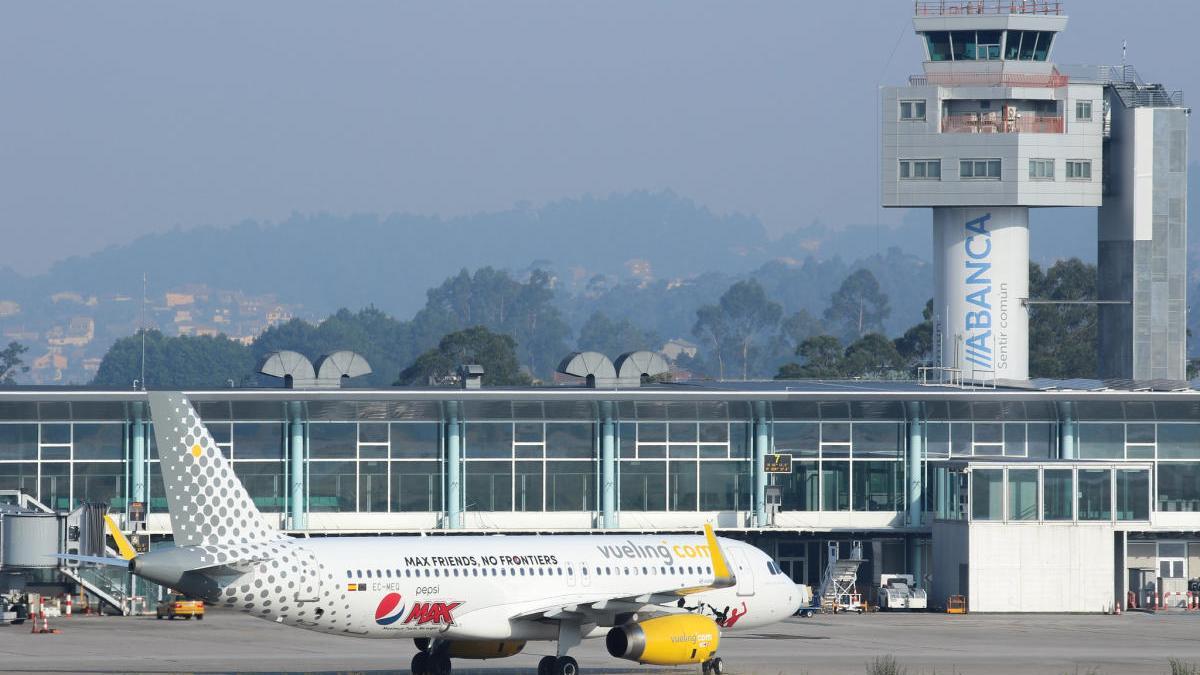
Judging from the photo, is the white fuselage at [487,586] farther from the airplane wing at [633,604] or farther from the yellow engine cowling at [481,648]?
the yellow engine cowling at [481,648]

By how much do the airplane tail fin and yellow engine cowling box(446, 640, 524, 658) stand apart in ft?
21.5

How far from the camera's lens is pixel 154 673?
51.2 meters

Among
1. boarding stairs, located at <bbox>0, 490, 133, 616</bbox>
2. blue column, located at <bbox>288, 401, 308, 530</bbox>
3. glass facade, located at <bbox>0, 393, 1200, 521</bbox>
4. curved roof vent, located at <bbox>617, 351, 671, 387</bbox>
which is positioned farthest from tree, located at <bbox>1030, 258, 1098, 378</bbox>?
boarding stairs, located at <bbox>0, 490, 133, 616</bbox>

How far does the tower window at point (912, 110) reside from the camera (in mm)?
103438

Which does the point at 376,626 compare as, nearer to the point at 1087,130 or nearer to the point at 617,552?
the point at 617,552

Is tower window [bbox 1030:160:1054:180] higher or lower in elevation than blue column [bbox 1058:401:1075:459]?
higher

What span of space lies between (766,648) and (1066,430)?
28955 millimetres

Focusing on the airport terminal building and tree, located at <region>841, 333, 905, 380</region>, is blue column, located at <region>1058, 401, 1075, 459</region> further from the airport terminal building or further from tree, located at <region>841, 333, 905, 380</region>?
tree, located at <region>841, 333, 905, 380</region>

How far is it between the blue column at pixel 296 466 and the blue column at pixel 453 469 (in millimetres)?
5914

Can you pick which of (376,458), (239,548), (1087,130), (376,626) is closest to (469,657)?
(376,626)

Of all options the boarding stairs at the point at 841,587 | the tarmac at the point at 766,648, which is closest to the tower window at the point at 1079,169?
the boarding stairs at the point at 841,587

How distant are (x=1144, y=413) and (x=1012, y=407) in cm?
564

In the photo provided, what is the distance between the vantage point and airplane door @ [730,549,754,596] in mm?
51969

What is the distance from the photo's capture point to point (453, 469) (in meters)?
81.7
